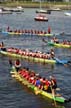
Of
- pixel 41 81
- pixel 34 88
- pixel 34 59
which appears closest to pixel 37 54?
pixel 34 59

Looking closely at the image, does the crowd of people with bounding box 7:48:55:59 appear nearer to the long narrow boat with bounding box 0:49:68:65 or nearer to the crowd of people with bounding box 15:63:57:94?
the long narrow boat with bounding box 0:49:68:65

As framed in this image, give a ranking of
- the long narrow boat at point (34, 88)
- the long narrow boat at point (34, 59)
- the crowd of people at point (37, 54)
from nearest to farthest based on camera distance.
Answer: the long narrow boat at point (34, 88), the long narrow boat at point (34, 59), the crowd of people at point (37, 54)

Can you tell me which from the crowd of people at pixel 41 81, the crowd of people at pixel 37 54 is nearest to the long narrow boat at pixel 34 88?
the crowd of people at pixel 41 81

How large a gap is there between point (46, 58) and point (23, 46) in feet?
59.4

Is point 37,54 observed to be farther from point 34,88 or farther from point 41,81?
point 41,81

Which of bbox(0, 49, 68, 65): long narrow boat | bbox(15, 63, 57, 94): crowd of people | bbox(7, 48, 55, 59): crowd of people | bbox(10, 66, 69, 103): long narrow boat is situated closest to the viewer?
bbox(10, 66, 69, 103): long narrow boat

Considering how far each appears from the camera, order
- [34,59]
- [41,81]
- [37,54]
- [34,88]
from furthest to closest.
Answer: [34,59] < [37,54] < [34,88] < [41,81]

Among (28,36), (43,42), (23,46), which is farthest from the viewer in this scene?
(28,36)

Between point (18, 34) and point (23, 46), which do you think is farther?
point (18, 34)

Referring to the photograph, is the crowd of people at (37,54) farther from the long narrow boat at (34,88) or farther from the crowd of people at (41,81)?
the crowd of people at (41,81)

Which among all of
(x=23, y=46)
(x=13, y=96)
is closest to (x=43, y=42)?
(x=23, y=46)

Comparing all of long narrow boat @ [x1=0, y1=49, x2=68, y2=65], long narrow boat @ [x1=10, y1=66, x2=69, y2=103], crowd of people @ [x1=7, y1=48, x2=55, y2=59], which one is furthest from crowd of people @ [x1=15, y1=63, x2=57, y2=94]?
crowd of people @ [x1=7, y1=48, x2=55, y2=59]

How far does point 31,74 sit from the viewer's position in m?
44.7

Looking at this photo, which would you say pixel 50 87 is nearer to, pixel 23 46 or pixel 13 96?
pixel 13 96
